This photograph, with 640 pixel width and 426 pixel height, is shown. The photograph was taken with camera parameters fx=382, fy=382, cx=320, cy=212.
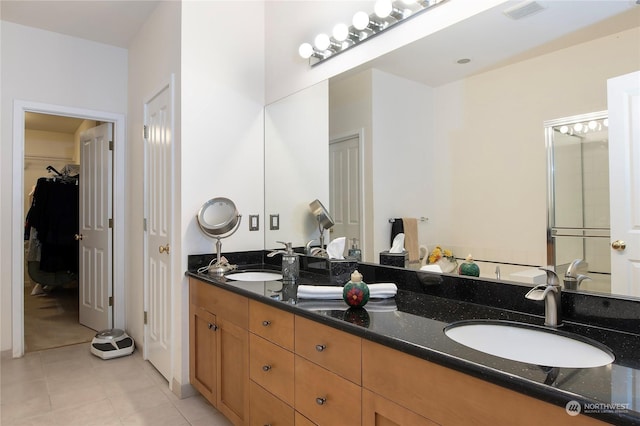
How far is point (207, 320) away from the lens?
86.5 inches

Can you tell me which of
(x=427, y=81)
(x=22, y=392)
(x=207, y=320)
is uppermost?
(x=427, y=81)

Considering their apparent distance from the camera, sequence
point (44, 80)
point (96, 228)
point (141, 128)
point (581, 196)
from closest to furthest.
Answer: point (581, 196) → point (141, 128) → point (44, 80) → point (96, 228)

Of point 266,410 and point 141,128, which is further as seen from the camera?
point 141,128

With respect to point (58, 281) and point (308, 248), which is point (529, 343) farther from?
point (58, 281)

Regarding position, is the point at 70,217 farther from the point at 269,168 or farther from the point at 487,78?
the point at 487,78

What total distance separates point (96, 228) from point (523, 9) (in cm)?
390

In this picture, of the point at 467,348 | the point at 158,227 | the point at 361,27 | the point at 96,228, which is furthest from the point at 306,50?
the point at 96,228

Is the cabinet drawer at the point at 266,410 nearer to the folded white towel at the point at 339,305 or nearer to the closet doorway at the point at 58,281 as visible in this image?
the folded white towel at the point at 339,305

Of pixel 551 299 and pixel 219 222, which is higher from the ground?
pixel 219 222

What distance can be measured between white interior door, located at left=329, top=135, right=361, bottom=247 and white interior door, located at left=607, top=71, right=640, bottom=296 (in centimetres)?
114

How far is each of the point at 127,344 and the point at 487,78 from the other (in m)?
3.27

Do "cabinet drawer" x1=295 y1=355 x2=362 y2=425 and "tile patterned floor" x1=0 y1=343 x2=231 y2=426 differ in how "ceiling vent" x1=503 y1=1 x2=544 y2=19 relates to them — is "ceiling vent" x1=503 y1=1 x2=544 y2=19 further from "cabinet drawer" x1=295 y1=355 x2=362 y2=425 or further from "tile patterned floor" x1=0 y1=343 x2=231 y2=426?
"tile patterned floor" x1=0 y1=343 x2=231 y2=426

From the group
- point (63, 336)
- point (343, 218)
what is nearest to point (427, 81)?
point (343, 218)

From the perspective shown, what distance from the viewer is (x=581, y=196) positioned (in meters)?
1.20
